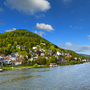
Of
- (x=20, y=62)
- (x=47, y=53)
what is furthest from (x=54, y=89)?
(x=47, y=53)

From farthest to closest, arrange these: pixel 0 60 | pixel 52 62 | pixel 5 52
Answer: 1. pixel 5 52
2. pixel 52 62
3. pixel 0 60

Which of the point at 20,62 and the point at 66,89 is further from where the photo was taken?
the point at 20,62

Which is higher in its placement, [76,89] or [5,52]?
[5,52]

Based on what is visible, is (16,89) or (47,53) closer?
(16,89)

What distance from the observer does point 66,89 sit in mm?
29391

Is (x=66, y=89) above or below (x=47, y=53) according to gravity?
below

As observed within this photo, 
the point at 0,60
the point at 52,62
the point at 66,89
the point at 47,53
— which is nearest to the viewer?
the point at 66,89

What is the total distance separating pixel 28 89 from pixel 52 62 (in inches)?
3678

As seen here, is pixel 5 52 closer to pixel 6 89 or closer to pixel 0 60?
pixel 0 60

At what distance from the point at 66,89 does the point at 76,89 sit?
2.43 m

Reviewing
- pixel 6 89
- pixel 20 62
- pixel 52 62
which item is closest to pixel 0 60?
pixel 20 62

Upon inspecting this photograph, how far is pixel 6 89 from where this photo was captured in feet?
97.5

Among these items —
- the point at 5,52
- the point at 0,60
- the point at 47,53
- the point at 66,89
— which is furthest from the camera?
the point at 47,53

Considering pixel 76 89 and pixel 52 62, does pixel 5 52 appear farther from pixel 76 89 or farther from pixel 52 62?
pixel 76 89
